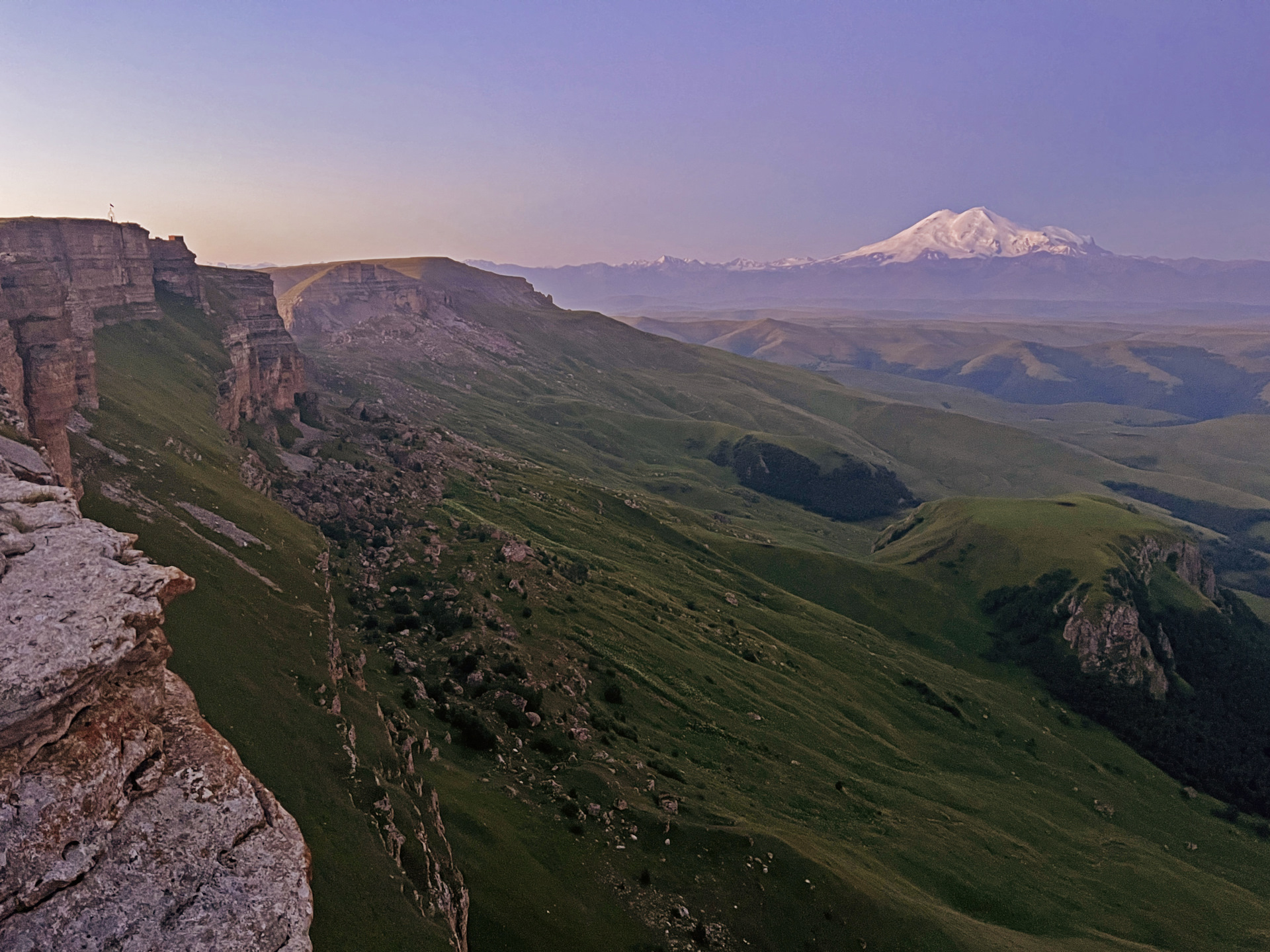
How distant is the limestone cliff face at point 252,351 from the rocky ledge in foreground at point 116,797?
315ft

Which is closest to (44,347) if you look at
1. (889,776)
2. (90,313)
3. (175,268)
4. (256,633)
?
(256,633)

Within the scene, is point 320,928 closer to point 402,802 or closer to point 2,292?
point 402,802

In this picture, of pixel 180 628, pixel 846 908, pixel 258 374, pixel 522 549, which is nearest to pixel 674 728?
pixel 846 908

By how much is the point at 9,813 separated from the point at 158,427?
76.9m

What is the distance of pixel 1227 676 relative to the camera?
604ft

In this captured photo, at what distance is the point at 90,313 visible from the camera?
115 meters

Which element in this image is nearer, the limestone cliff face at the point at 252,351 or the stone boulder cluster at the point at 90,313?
the stone boulder cluster at the point at 90,313

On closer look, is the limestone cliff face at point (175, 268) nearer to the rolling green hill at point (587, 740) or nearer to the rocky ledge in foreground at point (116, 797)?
the rolling green hill at point (587, 740)

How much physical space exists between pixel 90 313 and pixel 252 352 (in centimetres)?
2601

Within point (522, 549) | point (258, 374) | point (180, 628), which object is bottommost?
point (522, 549)

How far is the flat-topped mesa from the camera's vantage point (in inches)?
4894

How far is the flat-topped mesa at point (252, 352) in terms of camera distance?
408 feet

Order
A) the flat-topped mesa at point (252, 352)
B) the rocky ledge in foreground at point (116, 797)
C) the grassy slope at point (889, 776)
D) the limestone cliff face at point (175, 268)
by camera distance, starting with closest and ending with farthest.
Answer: the rocky ledge in foreground at point (116, 797)
the grassy slope at point (889, 776)
the flat-topped mesa at point (252, 352)
the limestone cliff face at point (175, 268)

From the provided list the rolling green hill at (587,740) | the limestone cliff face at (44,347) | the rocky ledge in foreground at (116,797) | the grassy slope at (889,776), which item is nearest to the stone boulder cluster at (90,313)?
the limestone cliff face at (44,347)
